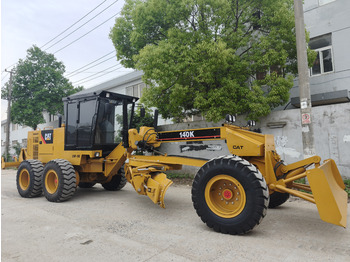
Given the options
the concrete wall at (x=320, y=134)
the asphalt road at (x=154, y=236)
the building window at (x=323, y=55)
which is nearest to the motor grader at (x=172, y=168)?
the asphalt road at (x=154, y=236)

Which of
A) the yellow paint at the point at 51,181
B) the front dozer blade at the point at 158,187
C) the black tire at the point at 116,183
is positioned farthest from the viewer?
the black tire at the point at 116,183

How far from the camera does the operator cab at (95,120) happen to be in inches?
261

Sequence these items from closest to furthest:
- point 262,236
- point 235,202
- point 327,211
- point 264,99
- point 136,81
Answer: point 327,211 → point 262,236 → point 235,202 → point 264,99 → point 136,81

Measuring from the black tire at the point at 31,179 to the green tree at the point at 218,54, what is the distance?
4.61 meters

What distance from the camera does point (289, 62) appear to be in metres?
9.73

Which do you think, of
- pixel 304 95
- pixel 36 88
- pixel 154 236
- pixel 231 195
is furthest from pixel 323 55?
pixel 36 88

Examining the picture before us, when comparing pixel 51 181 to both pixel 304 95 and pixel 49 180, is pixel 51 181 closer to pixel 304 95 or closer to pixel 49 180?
pixel 49 180

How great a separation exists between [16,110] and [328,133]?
2273 cm

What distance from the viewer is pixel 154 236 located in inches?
154

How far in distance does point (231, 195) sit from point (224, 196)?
0.12 metres

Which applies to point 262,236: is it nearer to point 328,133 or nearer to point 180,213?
point 180,213

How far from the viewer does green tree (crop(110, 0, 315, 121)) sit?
8.57 m

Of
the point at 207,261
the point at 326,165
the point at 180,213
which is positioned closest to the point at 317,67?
the point at 326,165

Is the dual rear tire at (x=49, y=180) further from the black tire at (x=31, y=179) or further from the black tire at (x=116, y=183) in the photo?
the black tire at (x=116, y=183)
